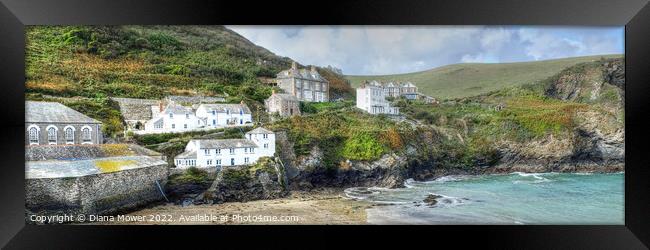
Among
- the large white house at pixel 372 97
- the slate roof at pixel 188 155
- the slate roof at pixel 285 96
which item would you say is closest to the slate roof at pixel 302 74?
the slate roof at pixel 285 96

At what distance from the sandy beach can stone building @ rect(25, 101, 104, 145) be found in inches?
52.5

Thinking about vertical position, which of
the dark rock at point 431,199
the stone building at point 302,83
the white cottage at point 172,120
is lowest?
the dark rock at point 431,199

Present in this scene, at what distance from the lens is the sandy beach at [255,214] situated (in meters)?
5.99

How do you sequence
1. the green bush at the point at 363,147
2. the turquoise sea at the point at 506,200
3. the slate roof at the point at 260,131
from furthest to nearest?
the green bush at the point at 363,147, the slate roof at the point at 260,131, the turquoise sea at the point at 506,200

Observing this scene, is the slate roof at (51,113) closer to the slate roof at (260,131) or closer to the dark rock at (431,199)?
the slate roof at (260,131)

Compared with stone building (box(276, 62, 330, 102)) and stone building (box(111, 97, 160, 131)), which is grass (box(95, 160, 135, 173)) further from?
stone building (box(276, 62, 330, 102))

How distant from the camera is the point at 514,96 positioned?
276 inches

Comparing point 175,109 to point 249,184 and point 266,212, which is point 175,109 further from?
point 266,212

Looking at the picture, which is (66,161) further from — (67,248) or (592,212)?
(592,212)

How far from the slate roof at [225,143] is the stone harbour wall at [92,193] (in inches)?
36.3

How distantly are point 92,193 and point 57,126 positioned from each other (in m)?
1.15

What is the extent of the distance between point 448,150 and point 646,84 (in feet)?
9.55

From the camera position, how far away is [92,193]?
19.0ft
